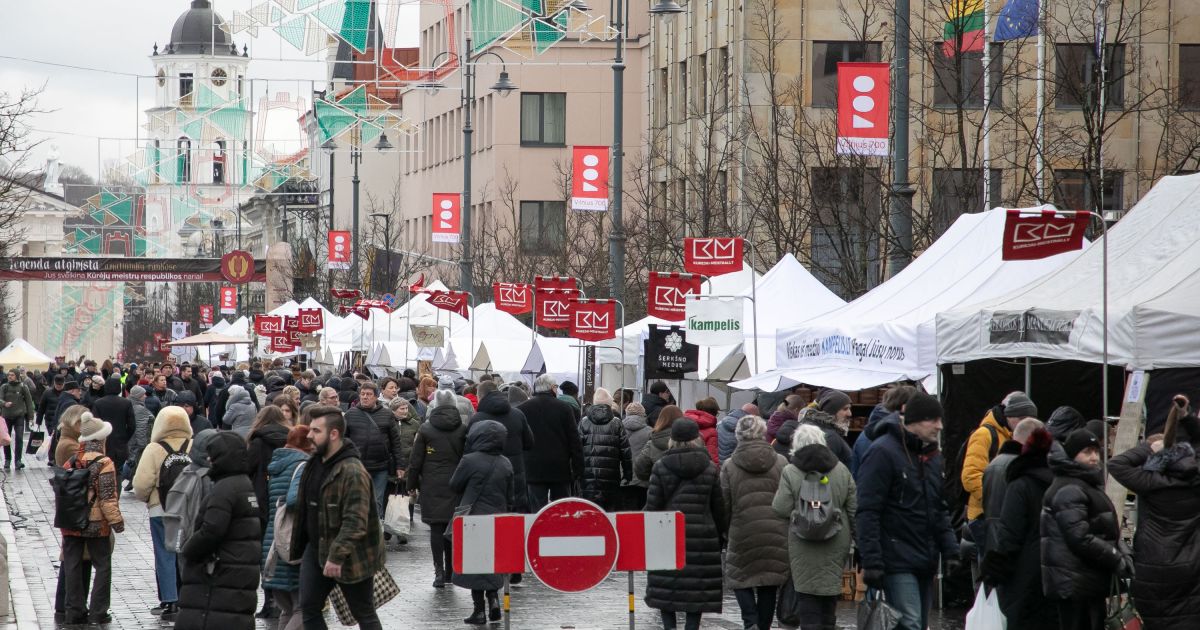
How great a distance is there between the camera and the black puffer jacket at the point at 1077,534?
9.28m

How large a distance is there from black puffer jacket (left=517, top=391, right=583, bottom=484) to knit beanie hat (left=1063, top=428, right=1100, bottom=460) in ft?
24.6

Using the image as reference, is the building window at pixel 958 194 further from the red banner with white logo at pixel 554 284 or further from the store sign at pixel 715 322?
the red banner with white logo at pixel 554 284

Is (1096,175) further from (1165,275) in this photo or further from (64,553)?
(64,553)

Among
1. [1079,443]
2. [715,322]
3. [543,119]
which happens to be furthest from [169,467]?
[543,119]

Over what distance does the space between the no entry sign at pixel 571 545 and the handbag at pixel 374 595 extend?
141 cm

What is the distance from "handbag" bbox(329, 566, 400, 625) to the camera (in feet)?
33.1

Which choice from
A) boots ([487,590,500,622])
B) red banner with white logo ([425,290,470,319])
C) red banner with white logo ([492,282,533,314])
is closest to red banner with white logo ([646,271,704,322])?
red banner with white logo ([492,282,533,314])

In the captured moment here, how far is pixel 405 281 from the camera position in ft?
207

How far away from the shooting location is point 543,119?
67.1 meters

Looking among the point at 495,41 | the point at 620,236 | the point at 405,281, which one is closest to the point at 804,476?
the point at 620,236

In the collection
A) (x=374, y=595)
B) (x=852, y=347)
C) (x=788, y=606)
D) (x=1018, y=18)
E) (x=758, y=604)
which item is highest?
(x=1018, y=18)

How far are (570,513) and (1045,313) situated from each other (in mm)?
5478

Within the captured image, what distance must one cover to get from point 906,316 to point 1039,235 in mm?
3666

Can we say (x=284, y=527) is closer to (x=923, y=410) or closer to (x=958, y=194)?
(x=923, y=410)
